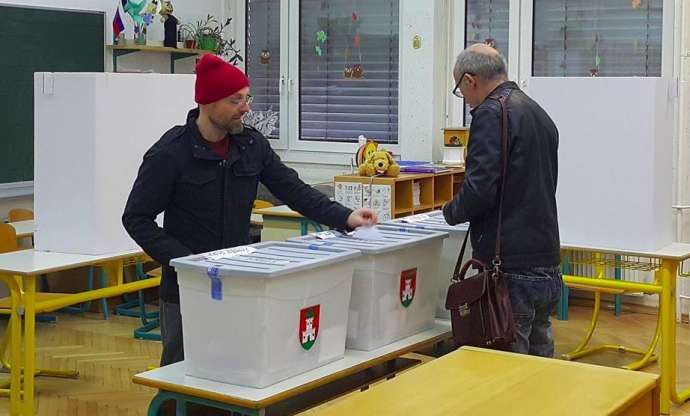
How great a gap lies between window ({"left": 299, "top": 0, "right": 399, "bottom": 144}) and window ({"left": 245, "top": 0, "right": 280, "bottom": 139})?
23 cm

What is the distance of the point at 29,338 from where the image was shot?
13.8 ft

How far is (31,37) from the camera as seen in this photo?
6676mm

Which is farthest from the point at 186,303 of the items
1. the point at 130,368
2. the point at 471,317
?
the point at 130,368

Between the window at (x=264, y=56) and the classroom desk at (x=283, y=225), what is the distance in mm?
1697

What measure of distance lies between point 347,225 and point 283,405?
72 centimetres

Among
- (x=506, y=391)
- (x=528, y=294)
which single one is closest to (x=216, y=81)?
(x=528, y=294)

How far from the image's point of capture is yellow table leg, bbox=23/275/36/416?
164 inches

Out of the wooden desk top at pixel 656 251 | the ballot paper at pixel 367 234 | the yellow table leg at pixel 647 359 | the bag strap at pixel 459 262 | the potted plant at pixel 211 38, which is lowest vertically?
the yellow table leg at pixel 647 359

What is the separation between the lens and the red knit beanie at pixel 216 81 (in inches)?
124

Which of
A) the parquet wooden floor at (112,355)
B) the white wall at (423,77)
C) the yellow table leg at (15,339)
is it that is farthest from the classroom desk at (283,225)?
the yellow table leg at (15,339)

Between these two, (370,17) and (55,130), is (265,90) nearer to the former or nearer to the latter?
(370,17)

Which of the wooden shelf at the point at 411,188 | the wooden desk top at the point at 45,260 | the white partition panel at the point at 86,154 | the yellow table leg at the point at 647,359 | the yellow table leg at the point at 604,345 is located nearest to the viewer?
the wooden desk top at the point at 45,260

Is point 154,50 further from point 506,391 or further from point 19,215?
point 506,391

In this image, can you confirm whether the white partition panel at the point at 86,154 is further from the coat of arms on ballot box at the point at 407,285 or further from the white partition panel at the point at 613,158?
the white partition panel at the point at 613,158
